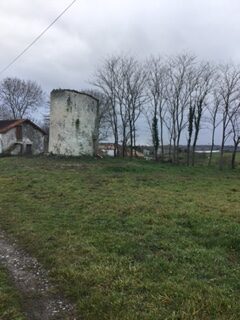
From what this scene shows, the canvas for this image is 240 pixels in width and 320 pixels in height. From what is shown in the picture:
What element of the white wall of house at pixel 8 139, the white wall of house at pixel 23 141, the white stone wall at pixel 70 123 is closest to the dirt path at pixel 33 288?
the white stone wall at pixel 70 123

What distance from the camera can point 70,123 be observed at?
38906 mm

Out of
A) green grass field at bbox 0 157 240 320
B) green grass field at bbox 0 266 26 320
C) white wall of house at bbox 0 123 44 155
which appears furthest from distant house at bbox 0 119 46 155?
green grass field at bbox 0 266 26 320

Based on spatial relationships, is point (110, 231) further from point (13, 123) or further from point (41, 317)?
A: point (13, 123)

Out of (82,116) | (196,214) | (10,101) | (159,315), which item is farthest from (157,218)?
(10,101)

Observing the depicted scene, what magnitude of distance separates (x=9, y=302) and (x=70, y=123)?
33.4 metres

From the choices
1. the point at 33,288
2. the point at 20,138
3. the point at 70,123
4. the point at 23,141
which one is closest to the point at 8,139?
the point at 20,138

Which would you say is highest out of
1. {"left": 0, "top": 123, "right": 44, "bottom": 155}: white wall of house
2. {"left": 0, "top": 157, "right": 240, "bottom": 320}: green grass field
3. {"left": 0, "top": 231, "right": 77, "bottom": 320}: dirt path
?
{"left": 0, "top": 123, "right": 44, "bottom": 155}: white wall of house

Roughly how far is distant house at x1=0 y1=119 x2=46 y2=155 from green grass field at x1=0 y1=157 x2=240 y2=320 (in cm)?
3731

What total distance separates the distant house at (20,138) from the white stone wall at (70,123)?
1444cm

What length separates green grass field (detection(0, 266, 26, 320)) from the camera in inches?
221

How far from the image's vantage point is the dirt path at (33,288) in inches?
227

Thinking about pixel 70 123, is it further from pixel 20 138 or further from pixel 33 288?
pixel 33 288

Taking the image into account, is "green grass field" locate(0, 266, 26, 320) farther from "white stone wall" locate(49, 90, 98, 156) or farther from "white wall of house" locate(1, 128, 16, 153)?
"white wall of house" locate(1, 128, 16, 153)

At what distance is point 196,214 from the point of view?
39.1 feet
